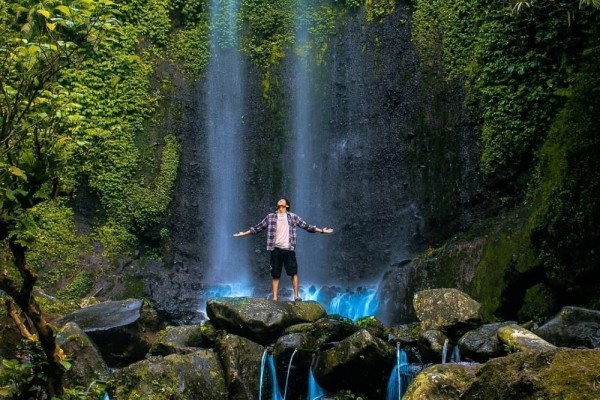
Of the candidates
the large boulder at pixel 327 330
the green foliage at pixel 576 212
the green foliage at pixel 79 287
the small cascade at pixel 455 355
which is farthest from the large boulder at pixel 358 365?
the green foliage at pixel 79 287

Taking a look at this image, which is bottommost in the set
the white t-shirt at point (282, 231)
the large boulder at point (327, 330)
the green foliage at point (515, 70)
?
the large boulder at point (327, 330)

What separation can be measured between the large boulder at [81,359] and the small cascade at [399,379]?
3453 mm

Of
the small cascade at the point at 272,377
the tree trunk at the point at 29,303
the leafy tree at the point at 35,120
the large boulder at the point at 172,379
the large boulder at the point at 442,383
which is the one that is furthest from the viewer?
the small cascade at the point at 272,377

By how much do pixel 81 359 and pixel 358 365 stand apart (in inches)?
137

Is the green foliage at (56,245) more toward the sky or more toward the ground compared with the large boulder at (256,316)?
more toward the sky

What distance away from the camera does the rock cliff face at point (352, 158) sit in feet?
43.9

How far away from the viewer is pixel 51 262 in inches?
568

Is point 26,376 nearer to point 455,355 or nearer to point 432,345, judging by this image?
point 432,345

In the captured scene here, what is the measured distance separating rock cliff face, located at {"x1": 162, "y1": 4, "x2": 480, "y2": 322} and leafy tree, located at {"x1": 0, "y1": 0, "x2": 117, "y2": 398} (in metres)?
8.86

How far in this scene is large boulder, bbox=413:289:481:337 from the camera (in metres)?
7.91

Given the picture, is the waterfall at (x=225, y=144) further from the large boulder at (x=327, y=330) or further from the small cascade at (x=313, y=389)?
the small cascade at (x=313, y=389)

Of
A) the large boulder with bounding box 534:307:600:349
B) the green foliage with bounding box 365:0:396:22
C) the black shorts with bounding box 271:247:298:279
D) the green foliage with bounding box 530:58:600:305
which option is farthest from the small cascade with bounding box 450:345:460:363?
the green foliage with bounding box 365:0:396:22

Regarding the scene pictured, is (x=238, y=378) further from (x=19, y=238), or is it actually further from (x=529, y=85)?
(x=529, y=85)

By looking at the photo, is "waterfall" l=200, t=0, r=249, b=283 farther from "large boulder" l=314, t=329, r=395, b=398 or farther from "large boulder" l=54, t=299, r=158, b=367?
"large boulder" l=314, t=329, r=395, b=398
